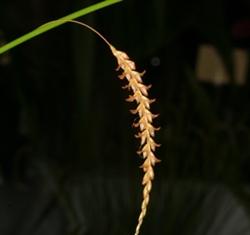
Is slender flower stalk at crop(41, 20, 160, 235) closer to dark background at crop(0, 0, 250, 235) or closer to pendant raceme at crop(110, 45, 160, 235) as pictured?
pendant raceme at crop(110, 45, 160, 235)

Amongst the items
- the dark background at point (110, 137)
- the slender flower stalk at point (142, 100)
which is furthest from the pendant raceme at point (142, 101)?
the dark background at point (110, 137)

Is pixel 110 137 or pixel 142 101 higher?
pixel 142 101

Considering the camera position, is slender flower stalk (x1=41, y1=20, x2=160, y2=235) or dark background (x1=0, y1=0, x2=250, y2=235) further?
dark background (x1=0, y1=0, x2=250, y2=235)

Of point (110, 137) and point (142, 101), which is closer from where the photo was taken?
point (142, 101)

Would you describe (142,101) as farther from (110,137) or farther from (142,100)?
(110,137)

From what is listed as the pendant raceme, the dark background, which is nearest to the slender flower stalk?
the pendant raceme

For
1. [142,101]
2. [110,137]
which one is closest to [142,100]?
[142,101]

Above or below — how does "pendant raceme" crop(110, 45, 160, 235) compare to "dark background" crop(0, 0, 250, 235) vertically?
above

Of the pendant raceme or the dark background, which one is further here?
the dark background

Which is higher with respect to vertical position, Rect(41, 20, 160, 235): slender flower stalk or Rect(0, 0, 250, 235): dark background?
Rect(41, 20, 160, 235): slender flower stalk
